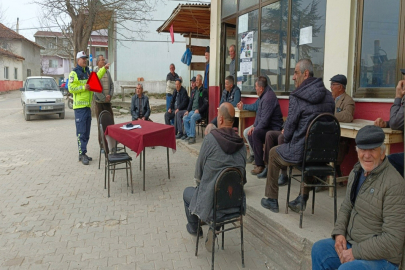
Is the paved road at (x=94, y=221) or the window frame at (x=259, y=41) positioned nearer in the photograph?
the paved road at (x=94, y=221)

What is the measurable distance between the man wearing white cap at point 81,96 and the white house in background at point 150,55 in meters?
17.7

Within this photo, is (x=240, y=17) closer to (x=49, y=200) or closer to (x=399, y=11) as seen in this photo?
(x=399, y=11)

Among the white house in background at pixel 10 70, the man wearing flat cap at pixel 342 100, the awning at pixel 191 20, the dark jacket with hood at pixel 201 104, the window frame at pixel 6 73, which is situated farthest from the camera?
the window frame at pixel 6 73

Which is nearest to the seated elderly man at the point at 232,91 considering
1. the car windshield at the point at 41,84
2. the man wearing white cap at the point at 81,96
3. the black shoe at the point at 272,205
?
the man wearing white cap at the point at 81,96

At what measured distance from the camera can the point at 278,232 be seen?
359 cm

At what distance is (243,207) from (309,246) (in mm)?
700

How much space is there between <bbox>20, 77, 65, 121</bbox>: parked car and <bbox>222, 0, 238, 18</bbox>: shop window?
9.85m

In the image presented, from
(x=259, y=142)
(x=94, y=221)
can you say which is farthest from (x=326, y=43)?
(x=94, y=221)

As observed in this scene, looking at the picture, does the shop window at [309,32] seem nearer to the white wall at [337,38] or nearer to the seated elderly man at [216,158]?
the white wall at [337,38]

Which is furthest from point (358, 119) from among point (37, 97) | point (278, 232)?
point (37, 97)

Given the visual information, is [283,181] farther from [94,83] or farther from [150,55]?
[150,55]

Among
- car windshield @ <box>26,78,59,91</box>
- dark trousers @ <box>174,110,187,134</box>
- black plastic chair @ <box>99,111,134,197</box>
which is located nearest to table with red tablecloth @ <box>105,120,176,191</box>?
black plastic chair @ <box>99,111,134,197</box>

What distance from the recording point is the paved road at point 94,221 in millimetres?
3551

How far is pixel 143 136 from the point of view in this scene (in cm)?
530
